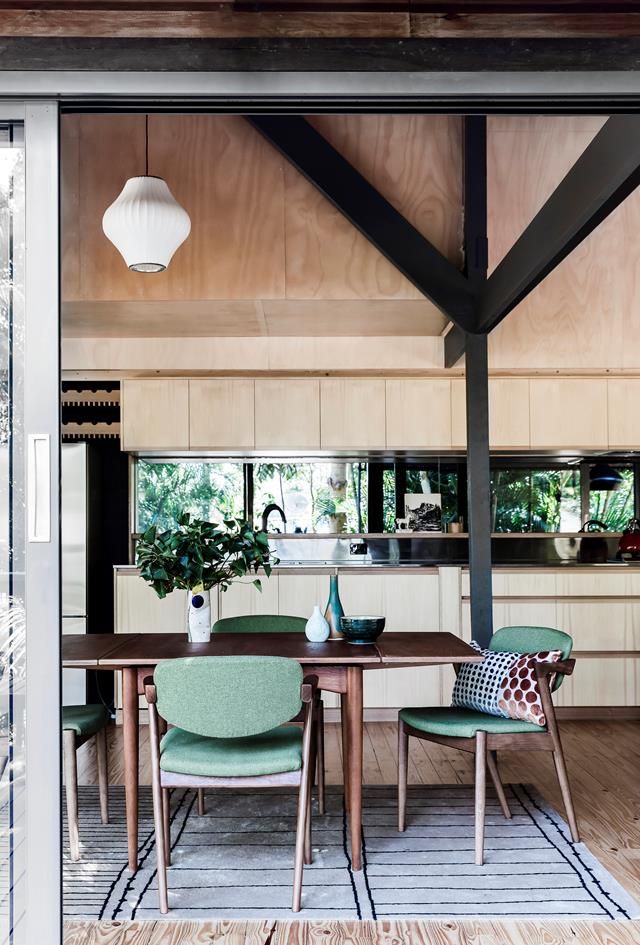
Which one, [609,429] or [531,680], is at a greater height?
[609,429]

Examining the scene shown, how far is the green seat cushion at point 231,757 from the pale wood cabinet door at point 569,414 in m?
3.70

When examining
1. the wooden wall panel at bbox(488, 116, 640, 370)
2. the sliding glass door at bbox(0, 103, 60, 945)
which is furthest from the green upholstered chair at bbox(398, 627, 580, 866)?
the wooden wall panel at bbox(488, 116, 640, 370)

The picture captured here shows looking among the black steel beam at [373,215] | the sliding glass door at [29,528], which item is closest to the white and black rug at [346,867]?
the sliding glass door at [29,528]

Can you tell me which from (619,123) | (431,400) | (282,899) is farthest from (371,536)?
(619,123)

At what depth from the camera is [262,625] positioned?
164 inches

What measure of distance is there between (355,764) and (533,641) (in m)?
1.05

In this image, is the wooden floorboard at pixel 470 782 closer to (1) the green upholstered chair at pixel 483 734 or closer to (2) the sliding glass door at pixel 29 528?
(1) the green upholstered chair at pixel 483 734

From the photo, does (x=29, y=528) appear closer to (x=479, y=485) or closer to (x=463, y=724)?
(x=463, y=724)

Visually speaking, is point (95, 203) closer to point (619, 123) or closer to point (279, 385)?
point (279, 385)

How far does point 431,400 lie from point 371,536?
1.15 metres

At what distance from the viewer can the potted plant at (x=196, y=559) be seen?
3.57 meters

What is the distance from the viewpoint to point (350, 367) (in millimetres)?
5879

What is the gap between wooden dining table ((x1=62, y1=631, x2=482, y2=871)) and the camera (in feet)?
10.4

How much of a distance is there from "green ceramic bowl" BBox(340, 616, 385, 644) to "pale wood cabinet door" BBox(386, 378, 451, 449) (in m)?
2.80
